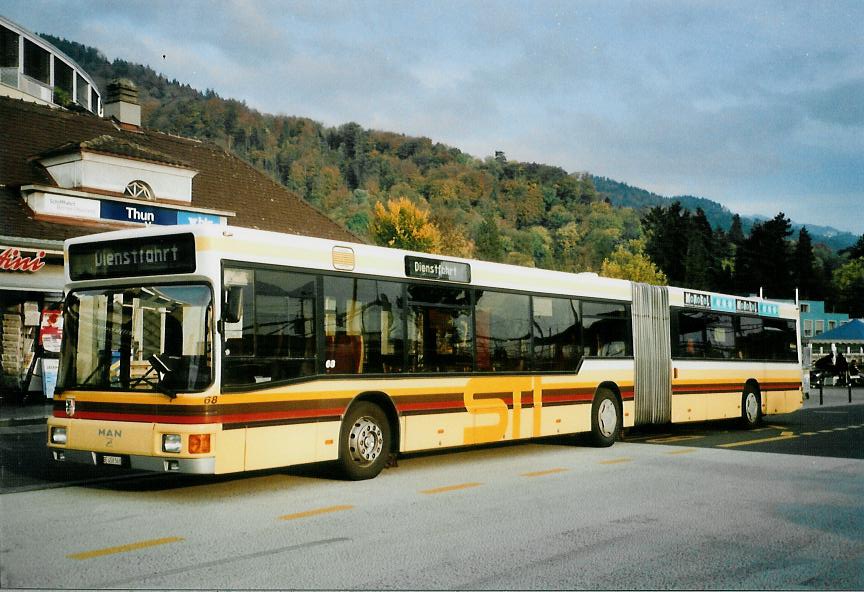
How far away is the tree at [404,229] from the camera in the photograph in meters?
89.6

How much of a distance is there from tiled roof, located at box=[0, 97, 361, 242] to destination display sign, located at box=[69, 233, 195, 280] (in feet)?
46.7

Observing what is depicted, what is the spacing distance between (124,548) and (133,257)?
12.1 ft

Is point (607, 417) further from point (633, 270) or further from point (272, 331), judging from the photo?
point (633, 270)

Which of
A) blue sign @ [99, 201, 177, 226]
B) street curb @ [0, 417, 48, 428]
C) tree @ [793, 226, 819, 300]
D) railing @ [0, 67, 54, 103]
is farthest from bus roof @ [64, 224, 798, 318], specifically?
tree @ [793, 226, 819, 300]

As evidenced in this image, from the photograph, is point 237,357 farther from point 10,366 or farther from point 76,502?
point 10,366

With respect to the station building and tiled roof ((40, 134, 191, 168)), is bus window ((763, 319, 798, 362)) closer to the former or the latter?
the station building

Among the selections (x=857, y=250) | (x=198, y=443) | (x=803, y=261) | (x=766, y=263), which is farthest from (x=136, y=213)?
(x=857, y=250)

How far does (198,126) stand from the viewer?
98625mm

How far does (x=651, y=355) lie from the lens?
17188mm

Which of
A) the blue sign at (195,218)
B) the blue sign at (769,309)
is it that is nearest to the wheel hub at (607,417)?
the blue sign at (769,309)

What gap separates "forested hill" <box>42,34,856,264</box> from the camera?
9938cm

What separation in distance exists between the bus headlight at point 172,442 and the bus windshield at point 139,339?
0.42 metres

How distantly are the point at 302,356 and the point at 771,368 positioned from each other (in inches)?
557

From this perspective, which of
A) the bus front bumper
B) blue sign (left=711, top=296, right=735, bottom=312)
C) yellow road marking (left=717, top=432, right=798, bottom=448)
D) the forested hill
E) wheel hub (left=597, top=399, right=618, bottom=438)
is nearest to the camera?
the bus front bumper
